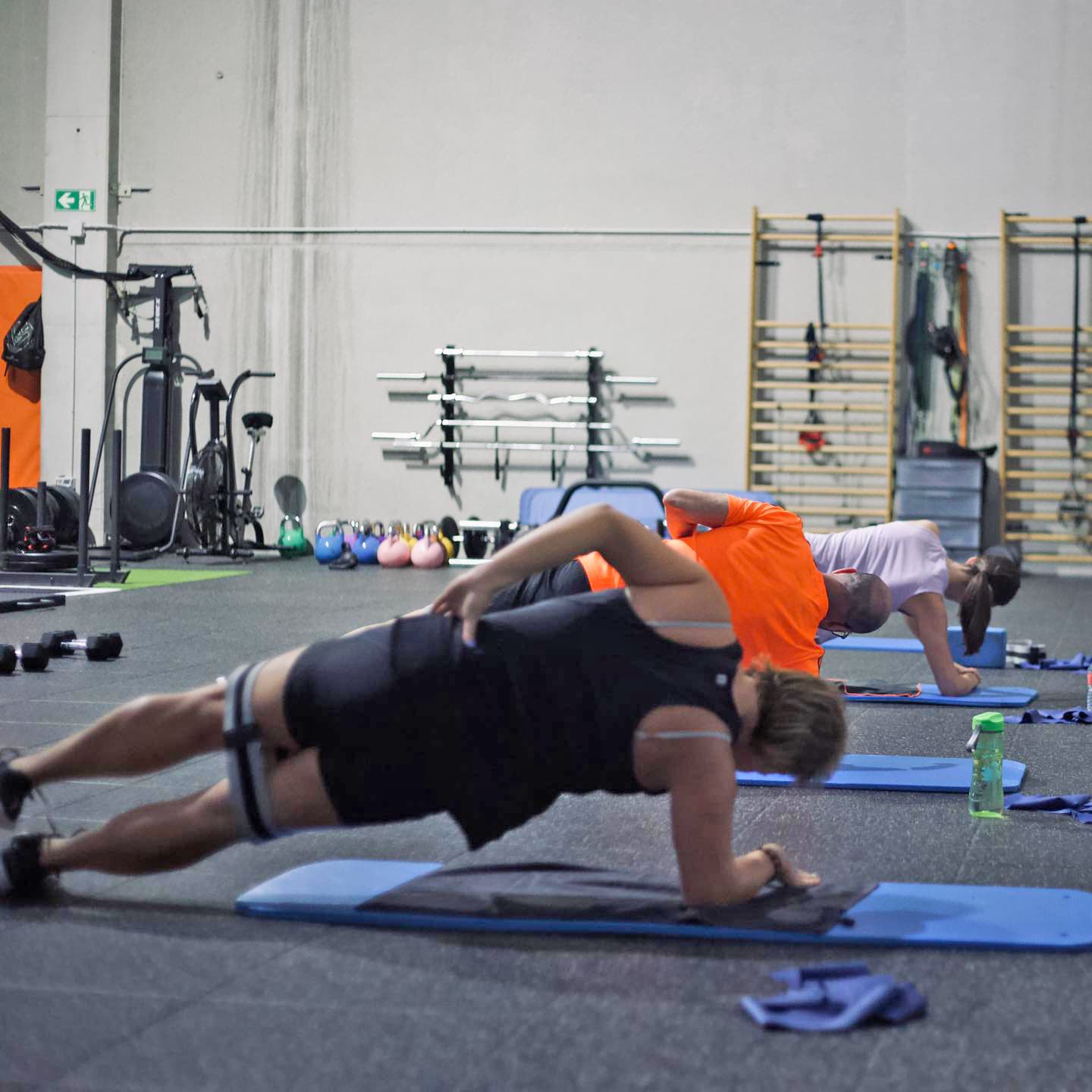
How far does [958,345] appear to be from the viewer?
10273 millimetres

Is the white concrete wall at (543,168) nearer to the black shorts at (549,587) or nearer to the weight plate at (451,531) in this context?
the weight plate at (451,531)

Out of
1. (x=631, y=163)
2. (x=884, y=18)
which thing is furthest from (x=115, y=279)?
(x=884, y=18)

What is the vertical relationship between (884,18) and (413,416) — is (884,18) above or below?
above

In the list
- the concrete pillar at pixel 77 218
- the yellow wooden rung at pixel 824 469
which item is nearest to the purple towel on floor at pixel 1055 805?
the yellow wooden rung at pixel 824 469

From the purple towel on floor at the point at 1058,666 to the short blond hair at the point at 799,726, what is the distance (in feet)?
12.0

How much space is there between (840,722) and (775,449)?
814 centimetres

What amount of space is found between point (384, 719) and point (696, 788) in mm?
464

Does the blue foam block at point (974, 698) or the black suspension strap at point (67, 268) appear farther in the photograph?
the black suspension strap at point (67, 268)

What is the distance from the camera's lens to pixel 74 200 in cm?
1120

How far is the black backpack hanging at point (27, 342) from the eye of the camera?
11.1 metres

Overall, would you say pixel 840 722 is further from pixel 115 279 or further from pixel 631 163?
pixel 115 279

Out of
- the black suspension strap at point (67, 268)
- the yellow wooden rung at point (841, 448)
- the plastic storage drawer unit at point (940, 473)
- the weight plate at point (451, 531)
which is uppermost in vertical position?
the black suspension strap at point (67, 268)

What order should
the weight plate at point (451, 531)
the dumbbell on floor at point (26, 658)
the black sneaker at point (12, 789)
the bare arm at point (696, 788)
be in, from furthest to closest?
the weight plate at point (451, 531)
the dumbbell on floor at point (26, 658)
the black sneaker at point (12, 789)
the bare arm at point (696, 788)

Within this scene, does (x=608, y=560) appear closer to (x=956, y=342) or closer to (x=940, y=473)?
(x=940, y=473)
